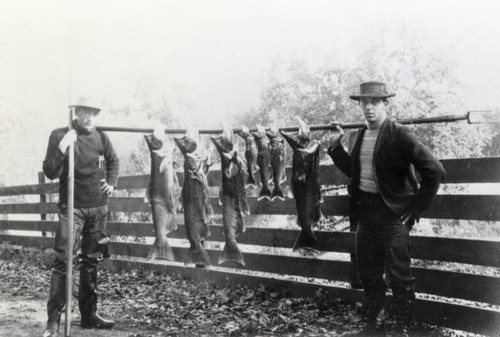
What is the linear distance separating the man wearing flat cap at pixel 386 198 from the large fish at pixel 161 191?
1891mm

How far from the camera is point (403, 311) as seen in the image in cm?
434

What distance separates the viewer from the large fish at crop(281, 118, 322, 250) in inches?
195

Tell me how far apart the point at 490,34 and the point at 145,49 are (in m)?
12.6

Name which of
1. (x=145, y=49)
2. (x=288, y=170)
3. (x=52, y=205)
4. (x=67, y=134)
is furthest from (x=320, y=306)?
(x=145, y=49)

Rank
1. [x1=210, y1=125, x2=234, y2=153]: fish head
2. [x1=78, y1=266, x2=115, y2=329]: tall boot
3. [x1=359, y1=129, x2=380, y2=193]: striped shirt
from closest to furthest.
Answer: [x1=359, y1=129, x2=380, y2=193]: striped shirt, [x1=210, y1=125, x2=234, y2=153]: fish head, [x1=78, y1=266, x2=115, y2=329]: tall boot

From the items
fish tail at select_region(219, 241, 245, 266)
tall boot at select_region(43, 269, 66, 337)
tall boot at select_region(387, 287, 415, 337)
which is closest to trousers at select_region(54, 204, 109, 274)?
tall boot at select_region(43, 269, 66, 337)

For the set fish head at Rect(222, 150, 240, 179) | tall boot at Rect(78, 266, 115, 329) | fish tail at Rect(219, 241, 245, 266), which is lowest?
tall boot at Rect(78, 266, 115, 329)

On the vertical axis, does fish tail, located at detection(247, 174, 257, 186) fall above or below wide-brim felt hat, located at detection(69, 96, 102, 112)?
below

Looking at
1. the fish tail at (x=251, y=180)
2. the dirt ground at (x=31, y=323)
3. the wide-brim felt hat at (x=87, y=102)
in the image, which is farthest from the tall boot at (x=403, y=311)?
the wide-brim felt hat at (x=87, y=102)

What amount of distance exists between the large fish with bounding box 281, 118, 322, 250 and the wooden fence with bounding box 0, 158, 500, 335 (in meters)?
0.92

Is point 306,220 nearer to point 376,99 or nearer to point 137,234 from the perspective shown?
point 376,99

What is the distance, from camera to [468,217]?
480cm

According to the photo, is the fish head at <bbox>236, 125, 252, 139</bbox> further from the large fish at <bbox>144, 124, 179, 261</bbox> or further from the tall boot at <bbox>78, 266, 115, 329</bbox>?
the tall boot at <bbox>78, 266, 115, 329</bbox>

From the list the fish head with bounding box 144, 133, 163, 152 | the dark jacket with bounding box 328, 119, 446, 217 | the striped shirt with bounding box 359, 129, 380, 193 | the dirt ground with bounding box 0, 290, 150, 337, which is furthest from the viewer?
the dirt ground with bounding box 0, 290, 150, 337
